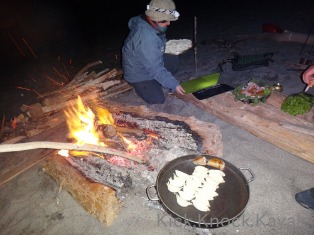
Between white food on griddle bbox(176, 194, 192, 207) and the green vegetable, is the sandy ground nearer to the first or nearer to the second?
white food on griddle bbox(176, 194, 192, 207)

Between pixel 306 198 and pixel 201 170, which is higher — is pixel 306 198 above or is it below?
below

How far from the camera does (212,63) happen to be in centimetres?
849

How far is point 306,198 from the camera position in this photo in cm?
379

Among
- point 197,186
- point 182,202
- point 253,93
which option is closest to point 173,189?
point 182,202

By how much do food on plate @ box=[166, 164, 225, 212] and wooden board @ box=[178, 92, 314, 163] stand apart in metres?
1.61

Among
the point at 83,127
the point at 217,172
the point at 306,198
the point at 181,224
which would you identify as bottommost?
the point at 306,198

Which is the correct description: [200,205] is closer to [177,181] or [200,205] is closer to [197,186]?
[197,186]

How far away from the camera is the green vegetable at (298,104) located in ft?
15.7

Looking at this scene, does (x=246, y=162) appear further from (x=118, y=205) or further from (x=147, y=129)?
(x=118, y=205)

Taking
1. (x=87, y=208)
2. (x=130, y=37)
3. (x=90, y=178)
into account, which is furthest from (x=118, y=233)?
(x=130, y=37)

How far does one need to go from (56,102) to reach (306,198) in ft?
19.1

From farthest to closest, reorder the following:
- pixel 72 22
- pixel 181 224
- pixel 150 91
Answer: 1. pixel 72 22
2. pixel 150 91
3. pixel 181 224

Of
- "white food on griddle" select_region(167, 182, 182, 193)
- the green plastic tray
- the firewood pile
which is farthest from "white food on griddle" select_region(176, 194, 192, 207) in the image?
the firewood pile

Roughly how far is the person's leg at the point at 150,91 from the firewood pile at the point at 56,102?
1007 mm
